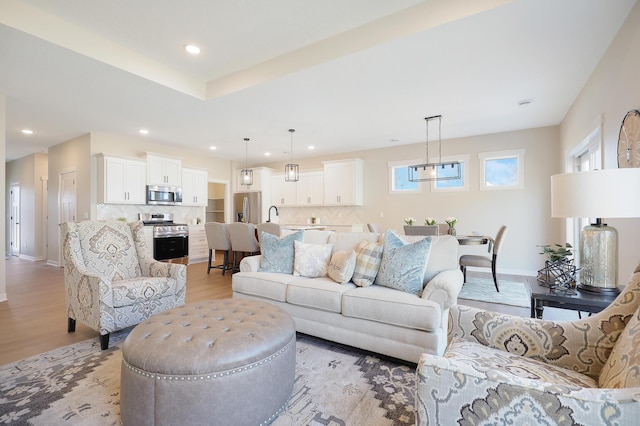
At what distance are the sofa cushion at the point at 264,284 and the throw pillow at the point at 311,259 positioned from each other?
0.13 m

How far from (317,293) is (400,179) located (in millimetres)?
4920

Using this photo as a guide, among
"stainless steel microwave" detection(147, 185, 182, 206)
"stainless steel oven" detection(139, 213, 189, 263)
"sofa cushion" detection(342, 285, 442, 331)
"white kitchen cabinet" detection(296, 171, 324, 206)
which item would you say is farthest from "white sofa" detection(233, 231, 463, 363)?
"white kitchen cabinet" detection(296, 171, 324, 206)

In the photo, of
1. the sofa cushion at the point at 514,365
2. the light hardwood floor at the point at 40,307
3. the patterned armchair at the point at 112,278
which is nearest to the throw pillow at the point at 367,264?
the sofa cushion at the point at 514,365

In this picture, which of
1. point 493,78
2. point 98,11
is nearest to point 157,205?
point 98,11

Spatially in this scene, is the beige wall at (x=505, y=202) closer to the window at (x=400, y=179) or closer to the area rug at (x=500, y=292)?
the window at (x=400, y=179)

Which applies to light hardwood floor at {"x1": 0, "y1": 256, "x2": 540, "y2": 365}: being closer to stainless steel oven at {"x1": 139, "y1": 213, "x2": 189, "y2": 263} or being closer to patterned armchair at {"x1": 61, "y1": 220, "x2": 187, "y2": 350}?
patterned armchair at {"x1": 61, "y1": 220, "x2": 187, "y2": 350}

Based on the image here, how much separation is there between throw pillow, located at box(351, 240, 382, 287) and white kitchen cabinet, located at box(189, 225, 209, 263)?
5.20 meters

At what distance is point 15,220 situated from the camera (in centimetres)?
867

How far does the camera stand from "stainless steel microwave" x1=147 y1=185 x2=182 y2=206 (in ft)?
20.7

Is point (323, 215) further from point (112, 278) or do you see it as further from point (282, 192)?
point (112, 278)

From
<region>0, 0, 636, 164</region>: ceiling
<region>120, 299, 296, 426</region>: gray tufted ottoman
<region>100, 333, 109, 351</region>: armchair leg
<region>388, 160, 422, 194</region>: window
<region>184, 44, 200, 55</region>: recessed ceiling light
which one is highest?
<region>184, 44, 200, 55</region>: recessed ceiling light

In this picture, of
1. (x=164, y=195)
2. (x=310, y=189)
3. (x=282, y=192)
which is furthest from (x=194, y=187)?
(x=310, y=189)

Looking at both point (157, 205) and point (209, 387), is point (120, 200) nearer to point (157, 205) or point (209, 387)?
point (157, 205)

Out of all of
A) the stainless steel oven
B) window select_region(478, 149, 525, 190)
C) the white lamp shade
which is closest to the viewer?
the white lamp shade
